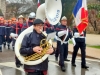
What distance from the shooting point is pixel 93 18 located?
27812 mm

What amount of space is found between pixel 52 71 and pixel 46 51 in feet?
12.2

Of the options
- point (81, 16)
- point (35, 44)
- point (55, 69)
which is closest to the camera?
point (35, 44)

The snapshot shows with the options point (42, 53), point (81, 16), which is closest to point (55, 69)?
point (81, 16)

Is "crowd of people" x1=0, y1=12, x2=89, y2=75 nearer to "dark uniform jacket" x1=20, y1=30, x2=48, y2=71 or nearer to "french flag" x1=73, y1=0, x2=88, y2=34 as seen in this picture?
"dark uniform jacket" x1=20, y1=30, x2=48, y2=71

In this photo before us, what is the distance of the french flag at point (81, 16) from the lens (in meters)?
8.32

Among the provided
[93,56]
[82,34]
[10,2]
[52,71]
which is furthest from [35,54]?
[10,2]

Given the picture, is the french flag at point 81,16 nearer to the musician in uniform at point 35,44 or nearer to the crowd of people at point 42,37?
the crowd of people at point 42,37

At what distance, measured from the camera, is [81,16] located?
862 cm

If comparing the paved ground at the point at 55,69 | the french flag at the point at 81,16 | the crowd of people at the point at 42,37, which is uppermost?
the french flag at the point at 81,16

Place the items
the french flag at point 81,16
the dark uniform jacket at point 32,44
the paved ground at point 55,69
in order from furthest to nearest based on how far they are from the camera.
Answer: the french flag at point 81,16, the paved ground at point 55,69, the dark uniform jacket at point 32,44

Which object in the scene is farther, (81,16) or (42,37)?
(81,16)

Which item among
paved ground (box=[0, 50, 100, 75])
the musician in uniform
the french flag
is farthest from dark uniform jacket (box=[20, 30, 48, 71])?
the french flag

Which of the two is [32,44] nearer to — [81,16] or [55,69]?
[55,69]

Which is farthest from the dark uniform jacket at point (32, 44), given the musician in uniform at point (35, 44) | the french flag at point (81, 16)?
the french flag at point (81, 16)
